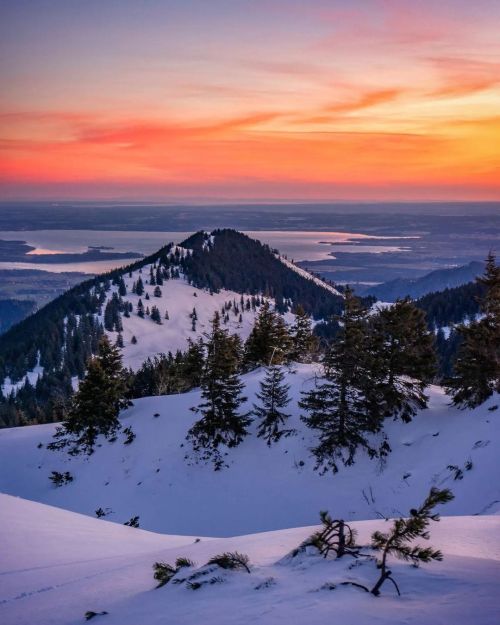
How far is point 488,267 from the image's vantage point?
2205cm

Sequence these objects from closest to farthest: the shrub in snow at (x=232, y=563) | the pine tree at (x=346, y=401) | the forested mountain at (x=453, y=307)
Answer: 1. the shrub in snow at (x=232, y=563)
2. the pine tree at (x=346, y=401)
3. the forested mountain at (x=453, y=307)

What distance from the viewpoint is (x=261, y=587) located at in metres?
5.66

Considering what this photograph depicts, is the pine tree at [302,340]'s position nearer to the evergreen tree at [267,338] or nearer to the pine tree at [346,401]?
the evergreen tree at [267,338]

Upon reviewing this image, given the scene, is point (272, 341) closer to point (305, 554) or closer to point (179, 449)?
point (179, 449)

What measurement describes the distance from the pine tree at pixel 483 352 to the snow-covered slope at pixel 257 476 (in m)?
1.04

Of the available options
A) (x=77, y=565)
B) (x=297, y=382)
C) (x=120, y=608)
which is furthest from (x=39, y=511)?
(x=297, y=382)

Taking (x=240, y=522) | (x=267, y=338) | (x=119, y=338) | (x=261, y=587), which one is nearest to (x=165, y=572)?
(x=261, y=587)

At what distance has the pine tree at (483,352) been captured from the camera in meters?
22.0

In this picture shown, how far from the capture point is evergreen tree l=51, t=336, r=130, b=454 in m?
32.0

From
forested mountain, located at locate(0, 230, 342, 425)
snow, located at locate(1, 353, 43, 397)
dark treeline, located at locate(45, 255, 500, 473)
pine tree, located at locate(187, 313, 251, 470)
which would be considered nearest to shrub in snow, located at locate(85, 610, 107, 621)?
dark treeline, located at locate(45, 255, 500, 473)

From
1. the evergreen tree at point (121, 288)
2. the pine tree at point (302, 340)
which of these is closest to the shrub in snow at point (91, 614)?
the pine tree at point (302, 340)

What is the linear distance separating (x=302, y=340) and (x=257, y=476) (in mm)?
20920

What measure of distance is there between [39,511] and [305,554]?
11844 millimetres

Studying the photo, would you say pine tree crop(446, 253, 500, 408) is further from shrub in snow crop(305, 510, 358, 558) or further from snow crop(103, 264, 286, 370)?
snow crop(103, 264, 286, 370)
